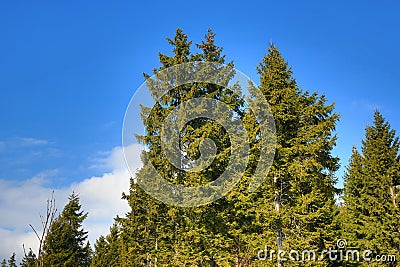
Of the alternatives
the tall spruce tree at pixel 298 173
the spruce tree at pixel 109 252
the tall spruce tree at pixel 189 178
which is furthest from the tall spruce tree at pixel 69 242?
the tall spruce tree at pixel 298 173

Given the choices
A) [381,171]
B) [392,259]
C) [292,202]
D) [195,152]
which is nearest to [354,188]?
[381,171]

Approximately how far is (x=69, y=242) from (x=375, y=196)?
92.6 ft

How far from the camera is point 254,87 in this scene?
17.9 meters

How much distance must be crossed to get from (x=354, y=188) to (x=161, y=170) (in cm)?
1726

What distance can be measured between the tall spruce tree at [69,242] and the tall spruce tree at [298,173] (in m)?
21.9

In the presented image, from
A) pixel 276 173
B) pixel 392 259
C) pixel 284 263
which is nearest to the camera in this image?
pixel 284 263

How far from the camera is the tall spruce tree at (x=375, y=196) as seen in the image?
22.7m

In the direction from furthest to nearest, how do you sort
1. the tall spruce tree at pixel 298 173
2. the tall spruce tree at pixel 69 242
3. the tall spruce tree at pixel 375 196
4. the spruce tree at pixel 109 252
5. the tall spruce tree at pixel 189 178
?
the spruce tree at pixel 109 252 < the tall spruce tree at pixel 69 242 < the tall spruce tree at pixel 375 196 < the tall spruce tree at pixel 189 178 < the tall spruce tree at pixel 298 173

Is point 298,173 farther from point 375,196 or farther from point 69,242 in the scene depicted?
point 69,242

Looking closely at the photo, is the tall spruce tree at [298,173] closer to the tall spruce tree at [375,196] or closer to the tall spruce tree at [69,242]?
the tall spruce tree at [375,196]

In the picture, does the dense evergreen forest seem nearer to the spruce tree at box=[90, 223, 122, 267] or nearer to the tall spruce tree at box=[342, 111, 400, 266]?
the tall spruce tree at box=[342, 111, 400, 266]

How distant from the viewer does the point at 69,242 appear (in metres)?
33.3

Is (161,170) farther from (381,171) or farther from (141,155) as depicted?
(381,171)

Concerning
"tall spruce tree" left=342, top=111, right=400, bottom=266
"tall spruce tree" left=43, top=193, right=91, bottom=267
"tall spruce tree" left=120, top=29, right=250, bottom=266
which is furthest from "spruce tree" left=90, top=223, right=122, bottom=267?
"tall spruce tree" left=342, top=111, right=400, bottom=266
